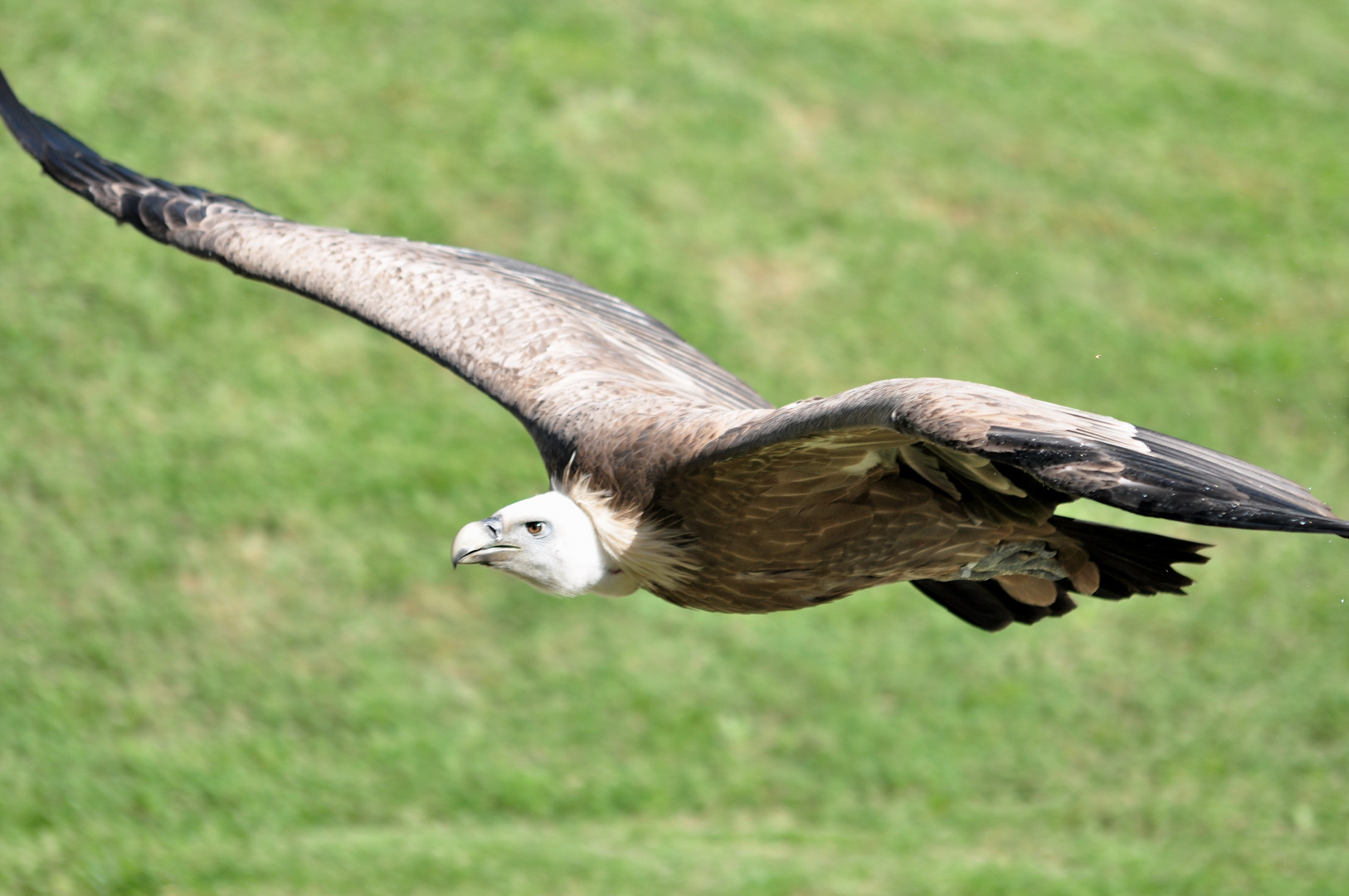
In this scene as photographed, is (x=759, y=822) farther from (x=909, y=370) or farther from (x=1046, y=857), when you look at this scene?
(x=909, y=370)

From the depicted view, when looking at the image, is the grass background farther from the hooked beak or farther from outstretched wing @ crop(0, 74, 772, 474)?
the hooked beak

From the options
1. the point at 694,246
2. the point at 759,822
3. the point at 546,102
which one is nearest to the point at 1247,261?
the point at 694,246

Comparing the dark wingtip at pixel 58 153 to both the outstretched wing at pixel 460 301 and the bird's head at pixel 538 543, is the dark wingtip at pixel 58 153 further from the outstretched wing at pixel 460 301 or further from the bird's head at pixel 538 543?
the bird's head at pixel 538 543

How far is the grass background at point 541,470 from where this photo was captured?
27.9 feet

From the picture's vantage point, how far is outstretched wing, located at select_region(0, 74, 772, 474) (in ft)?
18.0

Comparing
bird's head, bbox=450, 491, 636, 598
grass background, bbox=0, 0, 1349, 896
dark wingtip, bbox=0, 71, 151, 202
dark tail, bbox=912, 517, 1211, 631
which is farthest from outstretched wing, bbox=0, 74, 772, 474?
grass background, bbox=0, 0, 1349, 896

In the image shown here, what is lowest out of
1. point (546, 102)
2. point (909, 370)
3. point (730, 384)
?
point (730, 384)

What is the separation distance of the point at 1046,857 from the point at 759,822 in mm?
1502

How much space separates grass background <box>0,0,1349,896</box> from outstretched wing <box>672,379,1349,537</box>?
448 centimetres

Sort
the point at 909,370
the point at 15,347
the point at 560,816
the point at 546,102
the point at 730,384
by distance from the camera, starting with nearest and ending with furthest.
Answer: the point at 730,384 → the point at 560,816 → the point at 15,347 → the point at 909,370 → the point at 546,102

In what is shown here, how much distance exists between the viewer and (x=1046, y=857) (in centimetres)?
869

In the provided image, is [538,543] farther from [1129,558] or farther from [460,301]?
[1129,558]

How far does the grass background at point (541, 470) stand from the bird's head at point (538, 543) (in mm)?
3276

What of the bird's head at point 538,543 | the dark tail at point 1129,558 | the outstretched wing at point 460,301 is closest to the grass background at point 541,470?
the outstretched wing at point 460,301
